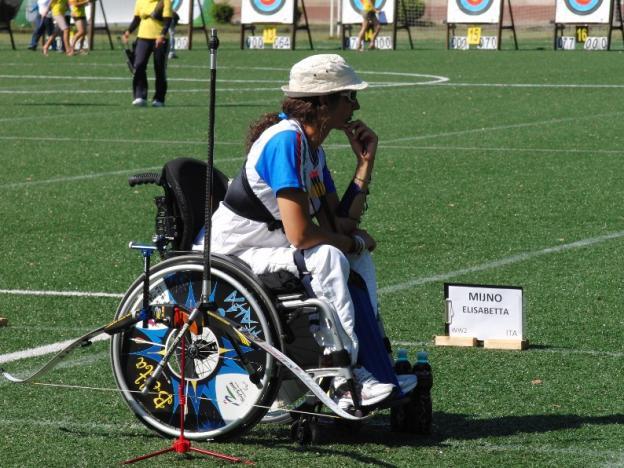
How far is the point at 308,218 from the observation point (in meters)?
5.48

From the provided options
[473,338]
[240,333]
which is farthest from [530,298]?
[240,333]

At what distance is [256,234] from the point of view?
5645 mm

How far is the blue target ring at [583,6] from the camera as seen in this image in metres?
42.3

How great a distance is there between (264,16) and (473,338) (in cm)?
3764

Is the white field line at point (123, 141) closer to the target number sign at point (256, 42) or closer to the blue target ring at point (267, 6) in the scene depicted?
the target number sign at point (256, 42)

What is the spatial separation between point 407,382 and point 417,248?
14.6 feet

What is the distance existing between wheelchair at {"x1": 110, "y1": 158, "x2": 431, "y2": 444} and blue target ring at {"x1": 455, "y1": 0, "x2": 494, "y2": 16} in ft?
128

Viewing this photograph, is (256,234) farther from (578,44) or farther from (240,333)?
(578,44)

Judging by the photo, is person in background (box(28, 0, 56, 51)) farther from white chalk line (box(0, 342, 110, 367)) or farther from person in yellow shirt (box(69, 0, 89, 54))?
white chalk line (box(0, 342, 110, 367))

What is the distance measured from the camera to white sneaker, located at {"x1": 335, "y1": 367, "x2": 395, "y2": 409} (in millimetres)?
5488

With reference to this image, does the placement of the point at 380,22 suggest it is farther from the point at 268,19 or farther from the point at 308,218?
the point at 308,218

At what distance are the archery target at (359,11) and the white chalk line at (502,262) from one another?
33.7 meters

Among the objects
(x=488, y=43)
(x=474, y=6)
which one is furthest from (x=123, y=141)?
(x=474, y=6)

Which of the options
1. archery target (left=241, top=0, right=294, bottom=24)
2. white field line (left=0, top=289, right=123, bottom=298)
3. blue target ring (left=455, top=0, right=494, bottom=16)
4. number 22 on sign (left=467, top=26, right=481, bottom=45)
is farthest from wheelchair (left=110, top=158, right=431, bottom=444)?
blue target ring (left=455, top=0, right=494, bottom=16)
